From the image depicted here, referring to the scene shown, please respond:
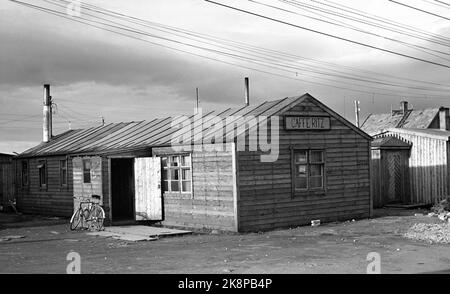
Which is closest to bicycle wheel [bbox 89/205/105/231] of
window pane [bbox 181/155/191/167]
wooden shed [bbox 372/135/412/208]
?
window pane [bbox 181/155/191/167]

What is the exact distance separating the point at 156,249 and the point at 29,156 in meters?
17.2

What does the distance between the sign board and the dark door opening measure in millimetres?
8336

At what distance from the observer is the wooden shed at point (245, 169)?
17734 millimetres

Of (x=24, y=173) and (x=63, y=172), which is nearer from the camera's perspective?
(x=63, y=172)

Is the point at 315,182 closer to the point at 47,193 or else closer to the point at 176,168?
the point at 176,168

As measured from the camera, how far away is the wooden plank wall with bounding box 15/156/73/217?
25719 mm

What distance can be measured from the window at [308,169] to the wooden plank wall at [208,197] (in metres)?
2.86

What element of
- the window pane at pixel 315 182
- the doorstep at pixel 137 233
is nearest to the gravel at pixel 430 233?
the window pane at pixel 315 182

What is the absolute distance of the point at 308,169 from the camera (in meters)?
19.5

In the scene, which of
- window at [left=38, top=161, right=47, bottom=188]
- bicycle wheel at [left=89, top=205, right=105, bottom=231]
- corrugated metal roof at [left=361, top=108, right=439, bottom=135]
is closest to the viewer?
bicycle wheel at [left=89, top=205, right=105, bottom=231]

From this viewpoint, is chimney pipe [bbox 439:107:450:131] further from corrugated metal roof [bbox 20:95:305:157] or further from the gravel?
the gravel

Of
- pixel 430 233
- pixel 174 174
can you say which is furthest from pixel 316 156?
pixel 430 233

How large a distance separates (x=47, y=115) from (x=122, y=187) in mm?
11516
